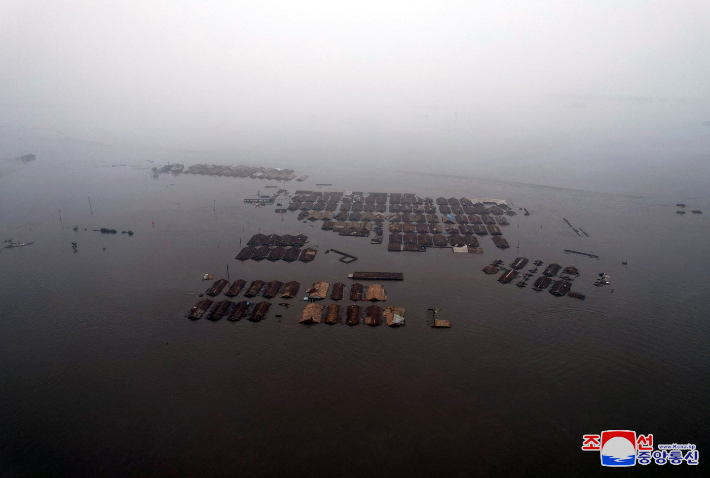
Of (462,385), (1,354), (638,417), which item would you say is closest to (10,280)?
(1,354)

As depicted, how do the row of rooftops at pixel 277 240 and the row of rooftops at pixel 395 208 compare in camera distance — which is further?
the row of rooftops at pixel 395 208

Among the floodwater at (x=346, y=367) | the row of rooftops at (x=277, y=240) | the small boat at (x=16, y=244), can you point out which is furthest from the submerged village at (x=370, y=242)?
the small boat at (x=16, y=244)

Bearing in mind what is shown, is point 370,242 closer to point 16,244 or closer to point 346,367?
point 346,367

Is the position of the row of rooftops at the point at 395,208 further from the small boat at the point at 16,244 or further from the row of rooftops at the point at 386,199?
the small boat at the point at 16,244

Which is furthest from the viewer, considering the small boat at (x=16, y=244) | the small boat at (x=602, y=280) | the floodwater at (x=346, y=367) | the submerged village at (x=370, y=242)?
the small boat at (x=16, y=244)

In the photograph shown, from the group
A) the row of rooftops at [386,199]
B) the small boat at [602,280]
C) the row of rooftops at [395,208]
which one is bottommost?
the small boat at [602,280]

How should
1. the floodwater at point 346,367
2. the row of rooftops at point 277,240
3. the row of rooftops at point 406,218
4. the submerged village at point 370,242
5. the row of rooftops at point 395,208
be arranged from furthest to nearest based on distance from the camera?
1. the row of rooftops at point 395,208
2. the row of rooftops at point 406,218
3. the row of rooftops at point 277,240
4. the submerged village at point 370,242
5. the floodwater at point 346,367

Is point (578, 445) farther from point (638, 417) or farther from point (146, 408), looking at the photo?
point (146, 408)
